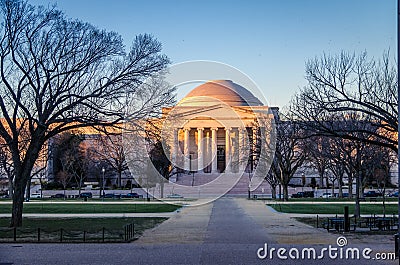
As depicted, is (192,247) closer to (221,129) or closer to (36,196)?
(36,196)

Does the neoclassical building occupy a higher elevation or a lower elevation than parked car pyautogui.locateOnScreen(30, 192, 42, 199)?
higher

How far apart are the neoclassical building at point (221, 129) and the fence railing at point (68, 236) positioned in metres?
34.8

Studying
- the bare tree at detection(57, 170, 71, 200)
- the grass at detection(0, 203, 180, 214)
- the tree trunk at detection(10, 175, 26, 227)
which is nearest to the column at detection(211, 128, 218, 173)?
the bare tree at detection(57, 170, 71, 200)

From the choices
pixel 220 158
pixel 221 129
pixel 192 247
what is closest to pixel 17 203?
pixel 192 247

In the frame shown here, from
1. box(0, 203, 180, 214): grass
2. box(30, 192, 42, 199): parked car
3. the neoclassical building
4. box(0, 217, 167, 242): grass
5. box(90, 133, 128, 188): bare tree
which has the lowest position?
box(30, 192, 42, 199): parked car

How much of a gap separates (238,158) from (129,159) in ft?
103

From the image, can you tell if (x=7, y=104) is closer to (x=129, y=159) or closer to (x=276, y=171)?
(x=129, y=159)

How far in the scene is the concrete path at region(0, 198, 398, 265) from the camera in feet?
54.1

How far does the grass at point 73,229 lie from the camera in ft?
75.1

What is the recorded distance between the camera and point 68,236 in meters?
23.7

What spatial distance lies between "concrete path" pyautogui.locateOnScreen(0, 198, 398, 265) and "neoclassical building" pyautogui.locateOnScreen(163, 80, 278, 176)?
111 ft

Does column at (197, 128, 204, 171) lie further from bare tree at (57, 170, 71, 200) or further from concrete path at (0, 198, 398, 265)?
concrete path at (0, 198, 398, 265)

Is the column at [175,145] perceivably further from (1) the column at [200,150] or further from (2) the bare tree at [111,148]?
(1) the column at [200,150]

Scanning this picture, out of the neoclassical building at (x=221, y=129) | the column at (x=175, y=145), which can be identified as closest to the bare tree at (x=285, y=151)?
the neoclassical building at (x=221, y=129)
